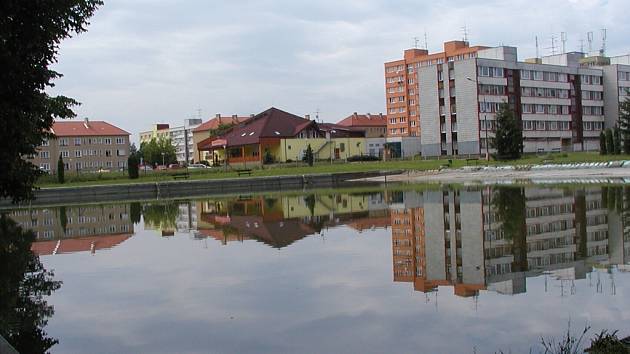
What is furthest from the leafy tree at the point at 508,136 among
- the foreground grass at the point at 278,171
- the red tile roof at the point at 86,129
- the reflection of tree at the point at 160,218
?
the red tile roof at the point at 86,129

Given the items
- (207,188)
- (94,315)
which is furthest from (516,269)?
(207,188)

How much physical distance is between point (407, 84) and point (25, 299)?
389 ft

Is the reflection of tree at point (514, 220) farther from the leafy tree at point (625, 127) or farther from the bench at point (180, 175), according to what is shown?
the bench at point (180, 175)

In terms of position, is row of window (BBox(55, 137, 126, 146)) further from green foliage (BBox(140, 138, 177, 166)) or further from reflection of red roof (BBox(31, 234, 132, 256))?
reflection of red roof (BBox(31, 234, 132, 256))

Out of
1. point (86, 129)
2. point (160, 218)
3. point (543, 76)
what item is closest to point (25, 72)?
point (160, 218)

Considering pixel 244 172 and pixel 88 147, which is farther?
pixel 88 147

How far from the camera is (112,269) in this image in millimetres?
15906

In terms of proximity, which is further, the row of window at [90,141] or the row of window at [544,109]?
the row of window at [90,141]

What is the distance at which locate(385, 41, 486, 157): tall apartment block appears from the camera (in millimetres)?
120812

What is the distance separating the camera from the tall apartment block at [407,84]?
121 metres

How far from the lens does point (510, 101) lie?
87250 millimetres

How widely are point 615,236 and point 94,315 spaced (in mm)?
11221

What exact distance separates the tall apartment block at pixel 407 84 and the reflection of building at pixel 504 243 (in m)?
98.2

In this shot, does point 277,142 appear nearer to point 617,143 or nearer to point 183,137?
point 617,143
